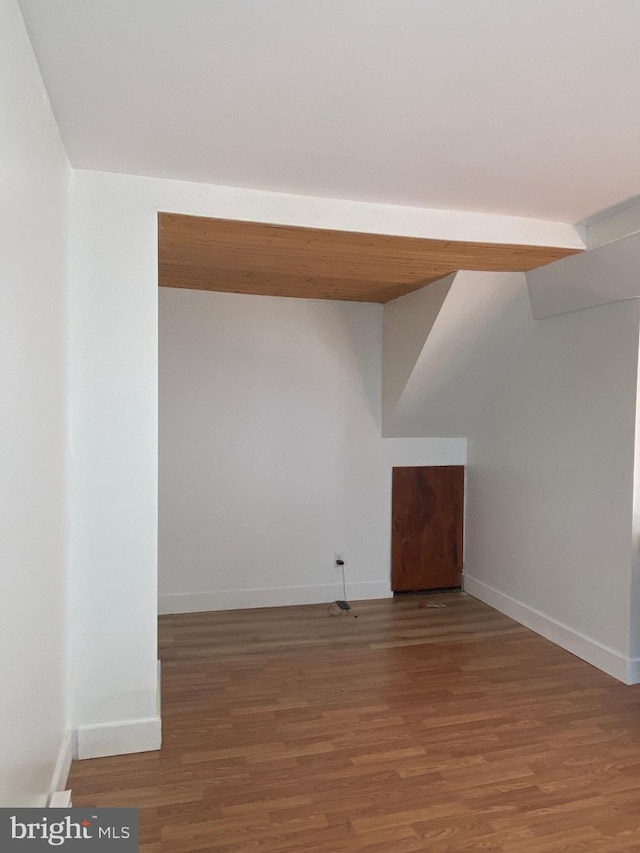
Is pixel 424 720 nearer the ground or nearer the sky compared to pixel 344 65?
nearer the ground

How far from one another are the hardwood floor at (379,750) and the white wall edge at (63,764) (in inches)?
2.6

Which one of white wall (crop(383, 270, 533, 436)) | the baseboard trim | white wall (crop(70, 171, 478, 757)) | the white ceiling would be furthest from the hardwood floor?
the white ceiling

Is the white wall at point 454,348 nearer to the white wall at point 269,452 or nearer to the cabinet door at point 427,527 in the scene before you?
the white wall at point 269,452

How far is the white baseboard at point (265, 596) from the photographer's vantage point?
4.40 m

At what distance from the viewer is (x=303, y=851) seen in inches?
81.1

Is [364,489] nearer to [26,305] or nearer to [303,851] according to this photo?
[303,851]

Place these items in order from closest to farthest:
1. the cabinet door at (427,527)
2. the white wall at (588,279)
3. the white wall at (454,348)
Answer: the white wall at (588,279) → the white wall at (454,348) → the cabinet door at (427,527)

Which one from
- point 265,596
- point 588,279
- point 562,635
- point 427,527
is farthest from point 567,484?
point 265,596

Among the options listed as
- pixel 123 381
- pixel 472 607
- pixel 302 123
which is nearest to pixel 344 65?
pixel 302 123

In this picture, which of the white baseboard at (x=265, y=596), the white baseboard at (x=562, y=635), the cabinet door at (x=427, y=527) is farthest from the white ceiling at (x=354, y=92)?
the white baseboard at (x=265, y=596)

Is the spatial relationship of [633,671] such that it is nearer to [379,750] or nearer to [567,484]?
[567,484]

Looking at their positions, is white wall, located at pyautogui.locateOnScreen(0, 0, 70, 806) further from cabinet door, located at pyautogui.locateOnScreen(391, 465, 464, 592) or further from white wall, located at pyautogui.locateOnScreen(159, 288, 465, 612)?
cabinet door, located at pyautogui.locateOnScreen(391, 465, 464, 592)

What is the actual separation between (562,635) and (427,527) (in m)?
1.38

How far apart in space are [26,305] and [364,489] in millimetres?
3426
